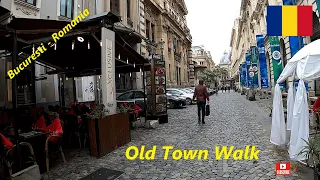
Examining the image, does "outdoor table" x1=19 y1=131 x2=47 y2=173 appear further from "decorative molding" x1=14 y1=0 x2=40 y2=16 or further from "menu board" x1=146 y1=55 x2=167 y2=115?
"decorative molding" x1=14 y1=0 x2=40 y2=16

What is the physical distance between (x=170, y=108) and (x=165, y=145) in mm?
12227

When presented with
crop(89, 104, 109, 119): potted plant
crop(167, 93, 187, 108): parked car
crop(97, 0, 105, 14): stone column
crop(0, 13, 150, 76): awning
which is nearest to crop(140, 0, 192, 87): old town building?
crop(167, 93, 187, 108): parked car

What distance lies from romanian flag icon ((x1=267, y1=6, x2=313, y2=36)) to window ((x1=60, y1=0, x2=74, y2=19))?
1120 cm

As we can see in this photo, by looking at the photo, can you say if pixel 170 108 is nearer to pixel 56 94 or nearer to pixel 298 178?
pixel 56 94

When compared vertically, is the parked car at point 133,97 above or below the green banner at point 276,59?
below

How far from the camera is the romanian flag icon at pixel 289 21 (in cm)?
873

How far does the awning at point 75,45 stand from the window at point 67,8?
4.02 metres

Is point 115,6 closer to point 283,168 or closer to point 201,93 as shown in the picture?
point 201,93

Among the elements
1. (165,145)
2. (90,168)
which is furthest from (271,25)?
(90,168)

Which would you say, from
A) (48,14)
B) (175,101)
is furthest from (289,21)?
(175,101)

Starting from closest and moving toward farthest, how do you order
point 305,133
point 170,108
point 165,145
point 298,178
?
point 298,178, point 305,133, point 165,145, point 170,108

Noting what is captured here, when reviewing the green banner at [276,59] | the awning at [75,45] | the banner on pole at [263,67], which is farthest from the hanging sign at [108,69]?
the banner on pole at [263,67]

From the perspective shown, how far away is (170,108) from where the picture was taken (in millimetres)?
19750

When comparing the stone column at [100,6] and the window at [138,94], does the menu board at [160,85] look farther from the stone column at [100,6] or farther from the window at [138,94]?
the stone column at [100,6]
